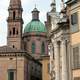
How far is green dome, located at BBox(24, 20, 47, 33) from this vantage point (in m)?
116

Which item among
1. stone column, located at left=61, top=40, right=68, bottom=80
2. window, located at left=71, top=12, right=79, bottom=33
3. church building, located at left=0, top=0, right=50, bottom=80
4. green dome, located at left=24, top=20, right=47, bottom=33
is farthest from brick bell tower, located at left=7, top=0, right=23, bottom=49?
window, located at left=71, top=12, right=79, bottom=33

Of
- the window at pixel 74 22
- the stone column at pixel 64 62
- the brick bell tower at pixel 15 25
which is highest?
the brick bell tower at pixel 15 25

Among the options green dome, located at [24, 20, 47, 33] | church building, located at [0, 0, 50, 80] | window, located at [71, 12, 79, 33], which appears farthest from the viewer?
green dome, located at [24, 20, 47, 33]

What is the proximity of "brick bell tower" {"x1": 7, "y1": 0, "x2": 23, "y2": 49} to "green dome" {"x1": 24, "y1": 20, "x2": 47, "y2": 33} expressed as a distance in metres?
7.76

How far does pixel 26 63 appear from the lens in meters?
84.2

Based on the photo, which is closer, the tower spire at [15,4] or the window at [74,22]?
the window at [74,22]

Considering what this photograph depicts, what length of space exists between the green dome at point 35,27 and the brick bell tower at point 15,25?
776 centimetres

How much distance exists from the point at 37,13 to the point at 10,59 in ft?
144

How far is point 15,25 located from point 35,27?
416 inches

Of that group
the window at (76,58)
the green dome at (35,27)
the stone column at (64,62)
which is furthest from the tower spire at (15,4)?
the window at (76,58)

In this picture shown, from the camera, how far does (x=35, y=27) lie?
385 ft

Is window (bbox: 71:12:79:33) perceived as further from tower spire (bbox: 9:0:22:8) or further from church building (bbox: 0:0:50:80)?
tower spire (bbox: 9:0:22:8)

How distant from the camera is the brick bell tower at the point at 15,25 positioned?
354 feet

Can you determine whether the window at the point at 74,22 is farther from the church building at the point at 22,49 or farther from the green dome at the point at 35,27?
the green dome at the point at 35,27
